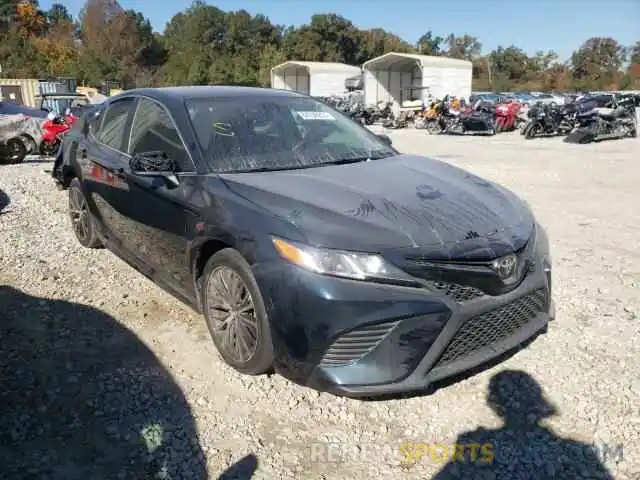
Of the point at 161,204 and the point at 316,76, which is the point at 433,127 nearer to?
the point at 316,76

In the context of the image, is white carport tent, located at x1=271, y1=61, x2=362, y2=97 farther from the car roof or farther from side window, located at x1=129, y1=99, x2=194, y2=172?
side window, located at x1=129, y1=99, x2=194, y2=172

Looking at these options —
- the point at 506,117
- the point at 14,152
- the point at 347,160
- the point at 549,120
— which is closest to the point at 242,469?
the point at 347,160

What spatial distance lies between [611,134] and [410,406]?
56.1 ft

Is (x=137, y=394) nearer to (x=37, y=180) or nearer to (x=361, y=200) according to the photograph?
(x=361, y=200)

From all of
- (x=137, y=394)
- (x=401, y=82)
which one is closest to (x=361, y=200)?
(x=137, y=394)

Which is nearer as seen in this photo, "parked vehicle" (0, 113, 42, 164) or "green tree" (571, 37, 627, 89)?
"parked vehicle" (0, 113, 42, 164)

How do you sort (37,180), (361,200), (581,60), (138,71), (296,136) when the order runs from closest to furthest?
(361,200), (296,136), (37,180), (138,71), (581,60)

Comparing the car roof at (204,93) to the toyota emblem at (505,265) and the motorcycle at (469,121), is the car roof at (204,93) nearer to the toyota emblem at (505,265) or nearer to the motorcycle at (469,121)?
the toyota emblem at (505,265)

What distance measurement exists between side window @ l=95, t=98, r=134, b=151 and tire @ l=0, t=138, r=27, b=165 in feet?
28.2

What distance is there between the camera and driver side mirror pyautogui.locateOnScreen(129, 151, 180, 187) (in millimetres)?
3486

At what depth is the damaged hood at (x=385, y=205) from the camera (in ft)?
8.84

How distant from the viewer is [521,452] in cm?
259

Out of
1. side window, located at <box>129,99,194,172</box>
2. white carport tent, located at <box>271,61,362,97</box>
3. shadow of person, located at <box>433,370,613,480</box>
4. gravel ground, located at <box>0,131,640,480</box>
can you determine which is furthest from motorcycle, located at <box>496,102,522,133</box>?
shadow of person, located at <box>433,370,613,480</box>

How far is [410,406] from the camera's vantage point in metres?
2.96
